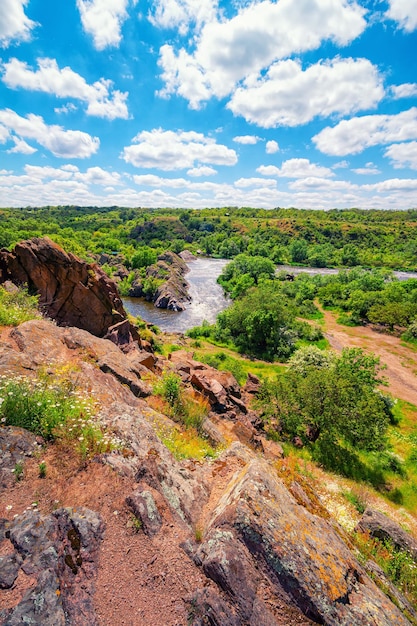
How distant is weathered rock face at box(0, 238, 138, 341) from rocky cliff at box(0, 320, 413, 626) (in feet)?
51.2

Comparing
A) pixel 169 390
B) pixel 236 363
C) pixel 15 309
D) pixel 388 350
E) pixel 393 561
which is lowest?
pixel 388 350

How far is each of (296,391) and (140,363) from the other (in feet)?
37.2

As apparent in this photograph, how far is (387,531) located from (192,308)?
58.9 metres

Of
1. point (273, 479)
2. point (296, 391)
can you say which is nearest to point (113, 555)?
point (273, 479)

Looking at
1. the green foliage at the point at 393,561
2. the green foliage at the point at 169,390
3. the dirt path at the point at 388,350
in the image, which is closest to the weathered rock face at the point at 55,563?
the green foliage at the point at 393,561

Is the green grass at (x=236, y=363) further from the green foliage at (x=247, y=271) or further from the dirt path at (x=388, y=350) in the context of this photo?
the green foliage at (x=247, y=271)

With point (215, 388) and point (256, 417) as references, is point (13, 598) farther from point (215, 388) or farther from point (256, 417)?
point (256, 417)

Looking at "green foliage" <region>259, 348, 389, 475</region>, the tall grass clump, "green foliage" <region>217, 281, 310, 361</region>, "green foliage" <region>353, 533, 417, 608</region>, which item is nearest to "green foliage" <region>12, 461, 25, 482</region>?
the tall grass clump

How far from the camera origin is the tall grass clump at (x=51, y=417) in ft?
21.6

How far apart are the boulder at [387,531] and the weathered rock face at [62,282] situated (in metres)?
18.7

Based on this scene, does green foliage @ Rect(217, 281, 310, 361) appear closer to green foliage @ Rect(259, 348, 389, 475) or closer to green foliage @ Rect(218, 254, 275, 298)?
green foliage @ Rect(259, 348, 389, 475)

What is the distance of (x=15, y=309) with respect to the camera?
13852 mm

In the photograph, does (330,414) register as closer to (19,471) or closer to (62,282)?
(19,471)

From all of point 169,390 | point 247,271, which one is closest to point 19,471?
point 169,390
